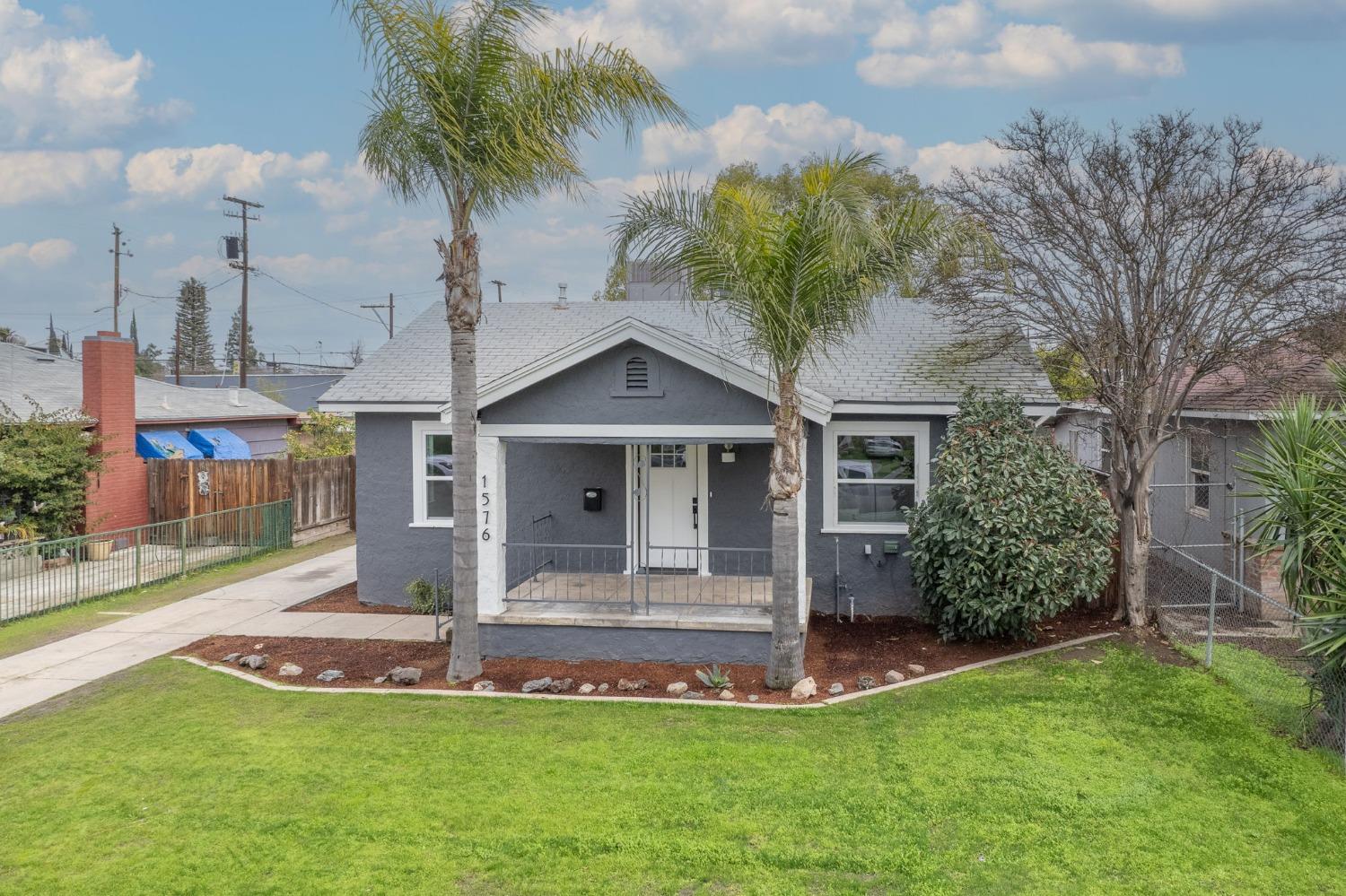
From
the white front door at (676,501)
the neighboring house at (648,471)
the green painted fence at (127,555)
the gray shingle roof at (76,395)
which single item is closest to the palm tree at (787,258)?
the neighboring house at (648,471)

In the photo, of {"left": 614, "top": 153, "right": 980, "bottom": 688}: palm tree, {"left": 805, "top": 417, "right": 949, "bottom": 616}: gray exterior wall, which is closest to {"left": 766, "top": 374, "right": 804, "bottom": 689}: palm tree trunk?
{"left": 614, "top": 153, "right": 980, "bottom": 688}: palm tree

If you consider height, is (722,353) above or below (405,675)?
above

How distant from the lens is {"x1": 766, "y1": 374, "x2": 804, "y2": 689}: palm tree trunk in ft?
27.2

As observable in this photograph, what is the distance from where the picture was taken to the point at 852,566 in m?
11.4

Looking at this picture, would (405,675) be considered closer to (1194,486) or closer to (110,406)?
A: (1194,486)

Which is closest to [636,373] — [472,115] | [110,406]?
[472,115]

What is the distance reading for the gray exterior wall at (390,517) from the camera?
12609 mm

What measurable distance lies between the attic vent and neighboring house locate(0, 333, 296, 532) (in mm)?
13603

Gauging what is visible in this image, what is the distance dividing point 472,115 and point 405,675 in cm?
613

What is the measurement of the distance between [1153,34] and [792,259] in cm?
1132

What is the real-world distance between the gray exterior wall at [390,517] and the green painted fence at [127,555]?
4.75 meters

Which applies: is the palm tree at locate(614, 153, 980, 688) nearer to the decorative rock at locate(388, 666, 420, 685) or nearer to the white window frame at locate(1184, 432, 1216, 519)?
the decorative rock at locate(388, 666, 420, 685)

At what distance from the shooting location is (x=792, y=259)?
7887mm

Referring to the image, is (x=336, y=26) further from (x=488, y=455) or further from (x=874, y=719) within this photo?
(x=874, y=719)
